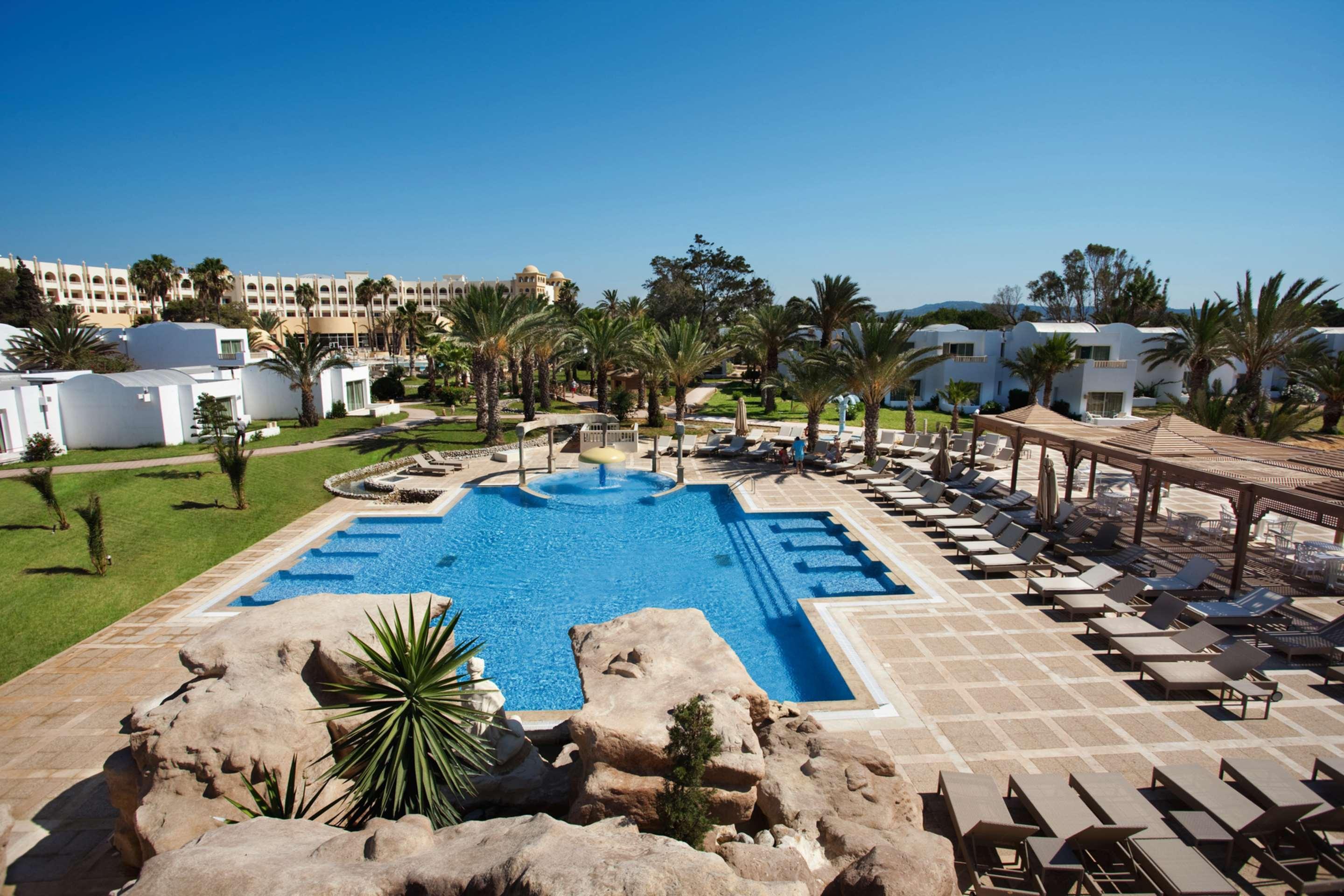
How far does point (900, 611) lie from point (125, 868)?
1043cm

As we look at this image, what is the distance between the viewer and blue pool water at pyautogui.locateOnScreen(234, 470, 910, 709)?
34.1 feet

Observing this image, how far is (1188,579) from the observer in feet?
38.1

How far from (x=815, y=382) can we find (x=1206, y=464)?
488 inches

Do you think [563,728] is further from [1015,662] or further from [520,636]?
[1015,662]

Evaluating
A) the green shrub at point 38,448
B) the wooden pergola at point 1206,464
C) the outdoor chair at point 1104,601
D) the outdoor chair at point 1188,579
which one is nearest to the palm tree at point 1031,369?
the wooden pergola at point 1206,464

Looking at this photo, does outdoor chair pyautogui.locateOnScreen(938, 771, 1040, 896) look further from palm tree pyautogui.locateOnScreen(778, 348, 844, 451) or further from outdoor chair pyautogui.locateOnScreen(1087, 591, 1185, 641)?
palm tree pyautogui.locateOnScreen(778, 348, 844, 451)

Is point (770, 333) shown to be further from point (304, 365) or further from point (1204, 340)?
point (304, 365)

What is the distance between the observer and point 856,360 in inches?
875

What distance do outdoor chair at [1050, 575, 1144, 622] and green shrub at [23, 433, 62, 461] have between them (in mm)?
30996

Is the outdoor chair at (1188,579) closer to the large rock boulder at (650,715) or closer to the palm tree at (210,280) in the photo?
the large rock boulder at (650,715)

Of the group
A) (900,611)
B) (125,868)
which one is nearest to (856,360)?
(900,611)

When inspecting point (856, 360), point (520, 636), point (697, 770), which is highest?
point (856, 360)

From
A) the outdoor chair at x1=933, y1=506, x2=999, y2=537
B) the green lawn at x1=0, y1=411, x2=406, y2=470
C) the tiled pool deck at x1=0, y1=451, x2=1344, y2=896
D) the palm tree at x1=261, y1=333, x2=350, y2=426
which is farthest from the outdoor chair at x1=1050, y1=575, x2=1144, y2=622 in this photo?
the palm tree at x1=261, y1=333, x2=350, y2=426

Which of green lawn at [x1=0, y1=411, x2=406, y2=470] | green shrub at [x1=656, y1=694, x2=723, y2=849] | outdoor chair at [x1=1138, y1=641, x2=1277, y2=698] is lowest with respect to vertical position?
outdoor chair at [x1=1138, y1=641, x2=1277, y2=698]
